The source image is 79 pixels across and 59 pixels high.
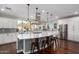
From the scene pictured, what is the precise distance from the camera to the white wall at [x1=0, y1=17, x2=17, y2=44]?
7.31ft

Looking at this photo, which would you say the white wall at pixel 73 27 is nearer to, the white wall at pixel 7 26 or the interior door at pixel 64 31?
the interior door at pixel 64 31

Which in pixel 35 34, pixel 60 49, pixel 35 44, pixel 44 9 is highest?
pixel 44 9

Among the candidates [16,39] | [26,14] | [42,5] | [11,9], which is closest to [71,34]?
[42,5]

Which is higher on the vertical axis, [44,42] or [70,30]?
[70,30]

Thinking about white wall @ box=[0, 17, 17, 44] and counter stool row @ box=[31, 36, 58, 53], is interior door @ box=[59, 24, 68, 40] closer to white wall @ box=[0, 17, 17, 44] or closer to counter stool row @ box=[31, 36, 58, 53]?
counter stool row @ box=[31, 36, 58, 53]

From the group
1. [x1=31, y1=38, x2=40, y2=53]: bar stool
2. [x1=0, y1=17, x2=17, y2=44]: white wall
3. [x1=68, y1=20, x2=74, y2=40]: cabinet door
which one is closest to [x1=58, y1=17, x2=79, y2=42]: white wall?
[x1=68, y1=20, x2=74, y2=40]: cabinet door

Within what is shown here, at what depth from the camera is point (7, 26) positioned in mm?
2242

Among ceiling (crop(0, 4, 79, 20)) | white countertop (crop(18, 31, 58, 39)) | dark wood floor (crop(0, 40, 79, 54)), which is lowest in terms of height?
dark wood floor (crop(0, 40, 79, 54))

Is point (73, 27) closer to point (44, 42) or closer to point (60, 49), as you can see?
point (60, 49)

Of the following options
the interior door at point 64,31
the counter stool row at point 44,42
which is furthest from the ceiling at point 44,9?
the counter stool row at point 44,42

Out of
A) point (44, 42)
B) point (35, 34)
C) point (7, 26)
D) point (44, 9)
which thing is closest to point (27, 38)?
point (35, 34)

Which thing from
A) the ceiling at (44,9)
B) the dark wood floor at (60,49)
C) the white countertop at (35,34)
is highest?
the ceiling at (44,9)

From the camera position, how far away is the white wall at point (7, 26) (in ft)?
7.31
